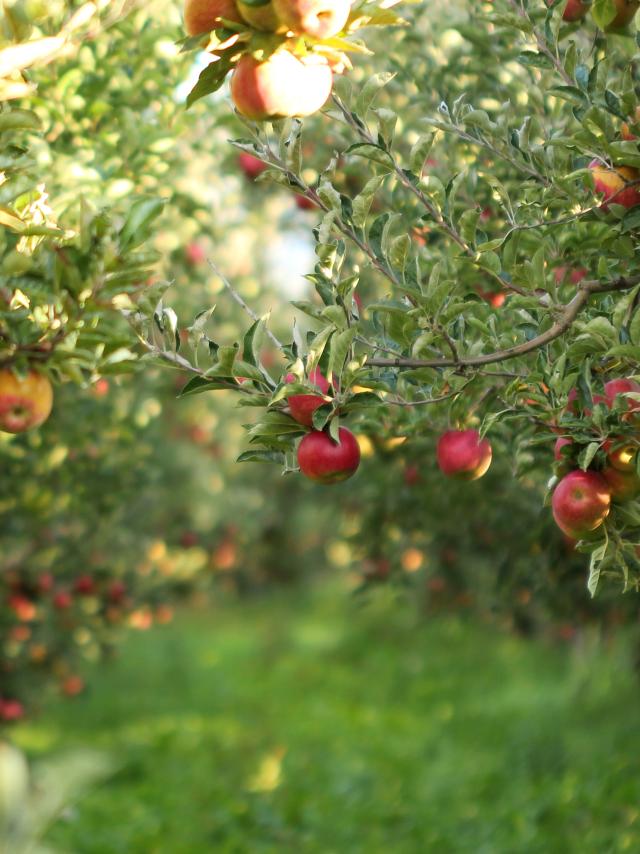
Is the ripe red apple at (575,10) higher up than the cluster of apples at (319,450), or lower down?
higher up

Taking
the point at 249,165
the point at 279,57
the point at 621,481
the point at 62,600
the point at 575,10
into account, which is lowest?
the point at 62,600

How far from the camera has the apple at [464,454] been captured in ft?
8.68

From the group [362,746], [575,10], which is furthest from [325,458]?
[362,746]

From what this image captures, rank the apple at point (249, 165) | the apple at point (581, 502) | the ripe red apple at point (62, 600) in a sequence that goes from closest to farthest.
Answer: the apple at point (581, 502) < the apple at point (249, 165) < the ripe red apple at point (62, 600)

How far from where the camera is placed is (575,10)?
2.68 meters

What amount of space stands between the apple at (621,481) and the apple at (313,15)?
1.04 m

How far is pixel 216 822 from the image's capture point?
602 centimetres

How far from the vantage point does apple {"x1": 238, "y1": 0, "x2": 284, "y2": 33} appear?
1.97m

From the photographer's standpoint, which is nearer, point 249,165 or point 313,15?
point 313,15

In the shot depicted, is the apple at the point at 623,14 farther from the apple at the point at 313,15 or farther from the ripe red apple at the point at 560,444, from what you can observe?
the ripe red apple at the point at 560,444

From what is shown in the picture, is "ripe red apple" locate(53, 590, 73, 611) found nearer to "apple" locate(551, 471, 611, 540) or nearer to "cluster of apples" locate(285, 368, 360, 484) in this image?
"cluster of apples" locate(285, 368, 360, 484)

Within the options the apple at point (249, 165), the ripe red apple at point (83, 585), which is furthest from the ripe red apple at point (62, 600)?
the apple at point (249, 165)

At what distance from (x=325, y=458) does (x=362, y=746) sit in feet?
20.0

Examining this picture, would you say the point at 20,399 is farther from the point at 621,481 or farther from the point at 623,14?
the point at 623,14
